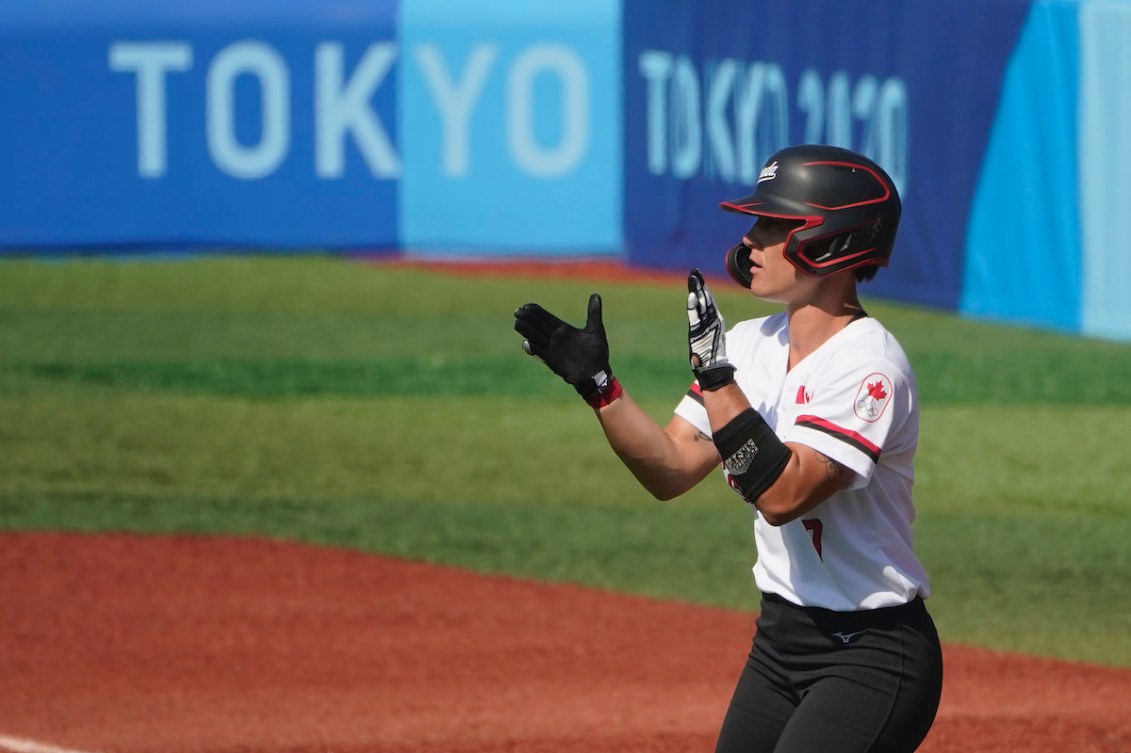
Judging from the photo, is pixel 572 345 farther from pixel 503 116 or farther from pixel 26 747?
pixel 503 116

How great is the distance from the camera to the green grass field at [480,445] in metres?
9.12

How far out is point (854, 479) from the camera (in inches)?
142

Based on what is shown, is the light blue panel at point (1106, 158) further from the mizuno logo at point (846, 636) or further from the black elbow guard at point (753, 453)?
the black elbow guard at point (753, 453)

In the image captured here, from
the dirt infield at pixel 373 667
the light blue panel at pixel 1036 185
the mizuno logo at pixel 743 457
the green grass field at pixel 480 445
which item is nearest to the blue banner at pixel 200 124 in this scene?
the green grass field at pixel 480 445

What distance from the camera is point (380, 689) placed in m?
6.82

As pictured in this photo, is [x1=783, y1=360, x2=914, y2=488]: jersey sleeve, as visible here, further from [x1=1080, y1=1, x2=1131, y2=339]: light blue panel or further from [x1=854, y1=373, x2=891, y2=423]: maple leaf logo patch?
[x1=1080, y1=1, x2=1131, y2=339]: light blue panel

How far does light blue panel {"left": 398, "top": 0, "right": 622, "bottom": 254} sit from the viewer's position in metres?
18.0

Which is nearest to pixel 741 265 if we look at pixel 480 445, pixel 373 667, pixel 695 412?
pixel 695 412

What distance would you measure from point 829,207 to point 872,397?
409mm

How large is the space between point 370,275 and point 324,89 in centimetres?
354

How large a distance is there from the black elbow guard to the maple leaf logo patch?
19cm

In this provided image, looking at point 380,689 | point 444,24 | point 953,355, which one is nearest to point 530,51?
point 444,24

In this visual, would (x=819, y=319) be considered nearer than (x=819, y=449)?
No

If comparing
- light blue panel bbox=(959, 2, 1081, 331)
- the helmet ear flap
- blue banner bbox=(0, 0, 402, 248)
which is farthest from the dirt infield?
blue banner bbox=(0, 0, 402, 248)
